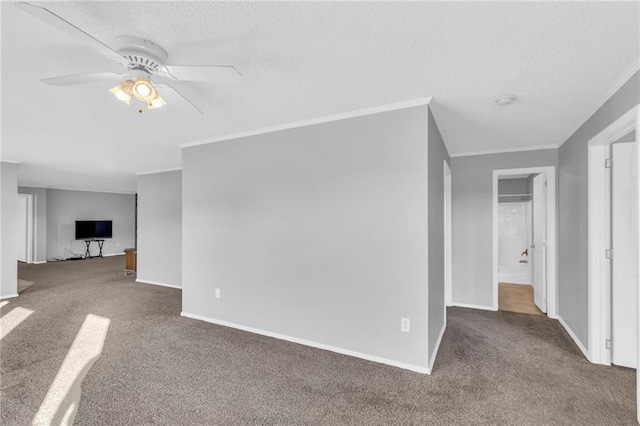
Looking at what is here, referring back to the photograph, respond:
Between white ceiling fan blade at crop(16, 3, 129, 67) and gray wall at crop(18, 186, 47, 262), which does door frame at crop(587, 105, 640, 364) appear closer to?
white ceiling fan blade at crop(16, 3, 129, 67)

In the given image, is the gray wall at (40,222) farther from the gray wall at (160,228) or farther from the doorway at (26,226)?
the gray wall at (160,228)

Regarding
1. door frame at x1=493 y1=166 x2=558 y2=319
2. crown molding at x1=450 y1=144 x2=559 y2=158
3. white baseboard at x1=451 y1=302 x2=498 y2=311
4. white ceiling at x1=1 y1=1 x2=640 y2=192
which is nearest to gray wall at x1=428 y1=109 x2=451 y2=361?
white ceiling at x1=1 y1=1 x2=640 y2=192

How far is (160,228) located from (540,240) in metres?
6.78

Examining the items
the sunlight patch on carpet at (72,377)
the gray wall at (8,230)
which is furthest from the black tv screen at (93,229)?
the sunlight patch on carpet at (72,377)

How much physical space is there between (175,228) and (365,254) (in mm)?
4427

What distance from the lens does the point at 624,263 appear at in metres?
2.57

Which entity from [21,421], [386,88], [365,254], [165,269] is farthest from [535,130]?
[165,269]

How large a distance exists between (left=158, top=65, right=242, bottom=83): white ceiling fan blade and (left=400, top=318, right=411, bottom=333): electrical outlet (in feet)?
7.42

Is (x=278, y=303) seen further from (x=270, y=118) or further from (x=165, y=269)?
(x=165, y=269)

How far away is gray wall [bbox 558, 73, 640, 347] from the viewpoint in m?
2.79

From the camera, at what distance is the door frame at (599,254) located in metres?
2.63

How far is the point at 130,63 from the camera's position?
162cm

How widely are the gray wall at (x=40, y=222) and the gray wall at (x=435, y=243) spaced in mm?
10635

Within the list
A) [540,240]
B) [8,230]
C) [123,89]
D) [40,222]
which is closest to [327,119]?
[123,89]
